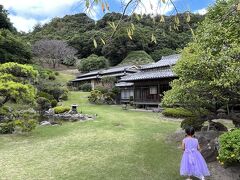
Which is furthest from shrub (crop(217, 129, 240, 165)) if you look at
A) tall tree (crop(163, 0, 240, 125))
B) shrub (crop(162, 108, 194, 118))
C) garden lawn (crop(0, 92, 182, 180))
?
shrub (crop(162, 108, 194, 118))

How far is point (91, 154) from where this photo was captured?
10.1 metres

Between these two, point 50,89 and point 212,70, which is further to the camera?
point 50,89

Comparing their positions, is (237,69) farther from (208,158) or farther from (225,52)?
(208,158)

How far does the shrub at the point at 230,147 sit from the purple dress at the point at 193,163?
49cm

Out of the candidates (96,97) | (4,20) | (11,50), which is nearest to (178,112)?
(96,97)

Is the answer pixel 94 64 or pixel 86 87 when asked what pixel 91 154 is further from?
pixel 94 64

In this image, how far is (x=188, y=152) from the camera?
6902 mm

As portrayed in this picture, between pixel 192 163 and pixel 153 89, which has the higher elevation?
pixel 153 89

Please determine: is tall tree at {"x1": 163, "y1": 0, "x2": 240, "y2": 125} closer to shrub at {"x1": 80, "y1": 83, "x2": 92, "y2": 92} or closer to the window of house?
the window of house

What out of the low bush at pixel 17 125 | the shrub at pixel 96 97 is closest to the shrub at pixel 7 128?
the low bush at pixel 17 125

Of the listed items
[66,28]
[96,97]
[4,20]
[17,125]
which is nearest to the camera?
[17,125]

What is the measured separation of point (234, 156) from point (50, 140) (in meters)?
8.46

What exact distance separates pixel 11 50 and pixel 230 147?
3219cm

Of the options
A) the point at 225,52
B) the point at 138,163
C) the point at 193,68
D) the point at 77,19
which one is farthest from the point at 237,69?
the point at 77,19
